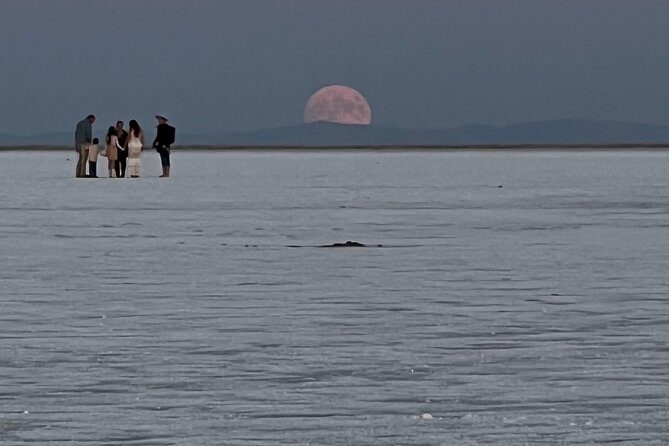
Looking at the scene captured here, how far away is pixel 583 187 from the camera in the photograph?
45.3 meters

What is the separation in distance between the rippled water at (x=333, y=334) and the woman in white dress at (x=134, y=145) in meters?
20.1

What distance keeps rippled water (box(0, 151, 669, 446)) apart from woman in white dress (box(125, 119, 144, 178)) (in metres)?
20.1

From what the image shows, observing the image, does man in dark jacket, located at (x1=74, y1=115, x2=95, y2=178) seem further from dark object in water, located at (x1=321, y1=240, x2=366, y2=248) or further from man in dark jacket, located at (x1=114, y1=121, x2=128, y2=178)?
dark object in water, located at (x1=321, y1=240, x2=366, y2=248)

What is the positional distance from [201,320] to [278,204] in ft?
65.9

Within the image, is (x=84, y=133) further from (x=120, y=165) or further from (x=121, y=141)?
(x=120, y=165)

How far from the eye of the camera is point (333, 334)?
11719 mm

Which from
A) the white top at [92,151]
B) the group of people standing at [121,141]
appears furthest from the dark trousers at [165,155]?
the white top at [92,151]

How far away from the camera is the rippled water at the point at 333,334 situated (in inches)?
325

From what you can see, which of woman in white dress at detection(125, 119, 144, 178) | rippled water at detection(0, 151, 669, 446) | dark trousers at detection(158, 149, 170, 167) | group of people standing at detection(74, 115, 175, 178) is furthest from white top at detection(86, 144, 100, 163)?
rippled water at detection(0, 151, 669, 446)

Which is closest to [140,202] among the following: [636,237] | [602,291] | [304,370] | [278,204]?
[278,204]

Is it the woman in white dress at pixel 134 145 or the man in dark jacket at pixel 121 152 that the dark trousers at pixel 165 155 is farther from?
the man in dark jacket at pixel 121 152

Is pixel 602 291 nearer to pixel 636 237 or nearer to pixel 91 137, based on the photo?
pixel 636 237

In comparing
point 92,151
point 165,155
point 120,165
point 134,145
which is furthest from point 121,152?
point 120,165

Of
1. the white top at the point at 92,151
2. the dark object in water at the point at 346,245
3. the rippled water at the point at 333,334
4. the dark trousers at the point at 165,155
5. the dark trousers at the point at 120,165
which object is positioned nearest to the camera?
the rippled water at the point at 333,334
